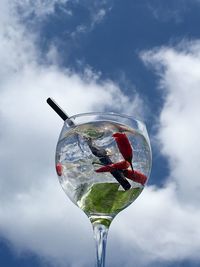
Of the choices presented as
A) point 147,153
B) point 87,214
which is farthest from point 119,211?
point 147,153

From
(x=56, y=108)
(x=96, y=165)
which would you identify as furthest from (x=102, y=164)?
(x=56, y=108)

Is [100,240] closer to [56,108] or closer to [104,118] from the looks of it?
[104,118]

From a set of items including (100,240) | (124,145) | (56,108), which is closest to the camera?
(100,240)

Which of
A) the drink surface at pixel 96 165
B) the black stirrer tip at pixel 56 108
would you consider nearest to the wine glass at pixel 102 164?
the drink surface at pixel 96 165

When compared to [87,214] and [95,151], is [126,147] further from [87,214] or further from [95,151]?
[87,214]

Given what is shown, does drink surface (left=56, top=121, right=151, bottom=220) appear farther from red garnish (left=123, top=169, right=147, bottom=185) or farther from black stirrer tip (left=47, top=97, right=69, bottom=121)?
black stirrer tip (left=47, top=97, right=69, bottom=121)

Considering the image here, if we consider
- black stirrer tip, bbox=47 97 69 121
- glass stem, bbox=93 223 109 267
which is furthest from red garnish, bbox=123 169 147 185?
black stirrer tip, bbox=47 97 69 121
